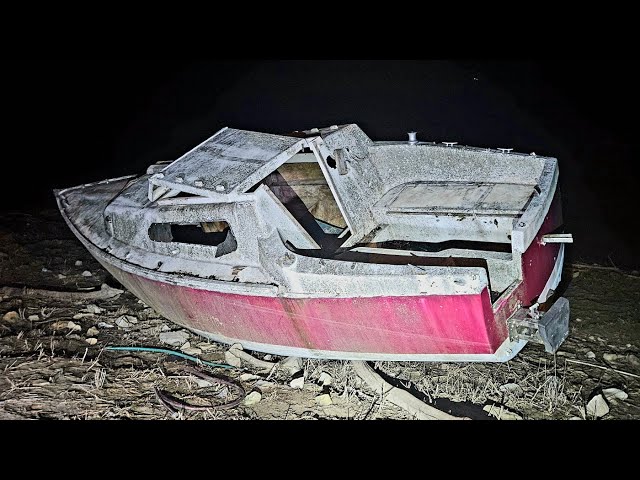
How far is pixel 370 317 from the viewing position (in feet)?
13.6

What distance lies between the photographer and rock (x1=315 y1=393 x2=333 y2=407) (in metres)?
4.46

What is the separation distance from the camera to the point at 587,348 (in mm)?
4914

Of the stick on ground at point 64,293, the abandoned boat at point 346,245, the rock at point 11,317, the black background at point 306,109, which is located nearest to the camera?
the abandoned boat at point 346,245

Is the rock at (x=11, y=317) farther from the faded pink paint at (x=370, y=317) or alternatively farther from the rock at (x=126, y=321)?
the faded pink paint at (x=370, y=317)

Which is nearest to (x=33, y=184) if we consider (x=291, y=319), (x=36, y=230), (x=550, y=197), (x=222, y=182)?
(x=36, y=230)

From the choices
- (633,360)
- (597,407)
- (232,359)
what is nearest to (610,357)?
(633,360)

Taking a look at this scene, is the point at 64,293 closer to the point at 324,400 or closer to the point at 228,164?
the point at 228,164

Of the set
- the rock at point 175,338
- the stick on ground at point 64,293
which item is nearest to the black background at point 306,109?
the stick on ground at point 64,293

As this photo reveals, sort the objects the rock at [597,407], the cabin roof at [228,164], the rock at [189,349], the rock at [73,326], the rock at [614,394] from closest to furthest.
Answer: the rock at [597,407] → the rock at [614,394] → the cabin roof at [228,164] → the rock at [189,349] → the rock at [73,326]

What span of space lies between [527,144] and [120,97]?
Result: 6.80 metres

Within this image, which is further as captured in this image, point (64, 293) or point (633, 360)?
point (64, 293)

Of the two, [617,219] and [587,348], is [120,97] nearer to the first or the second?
[617,219]

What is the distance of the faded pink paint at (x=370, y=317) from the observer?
3.95 metres

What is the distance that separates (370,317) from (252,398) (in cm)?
99
